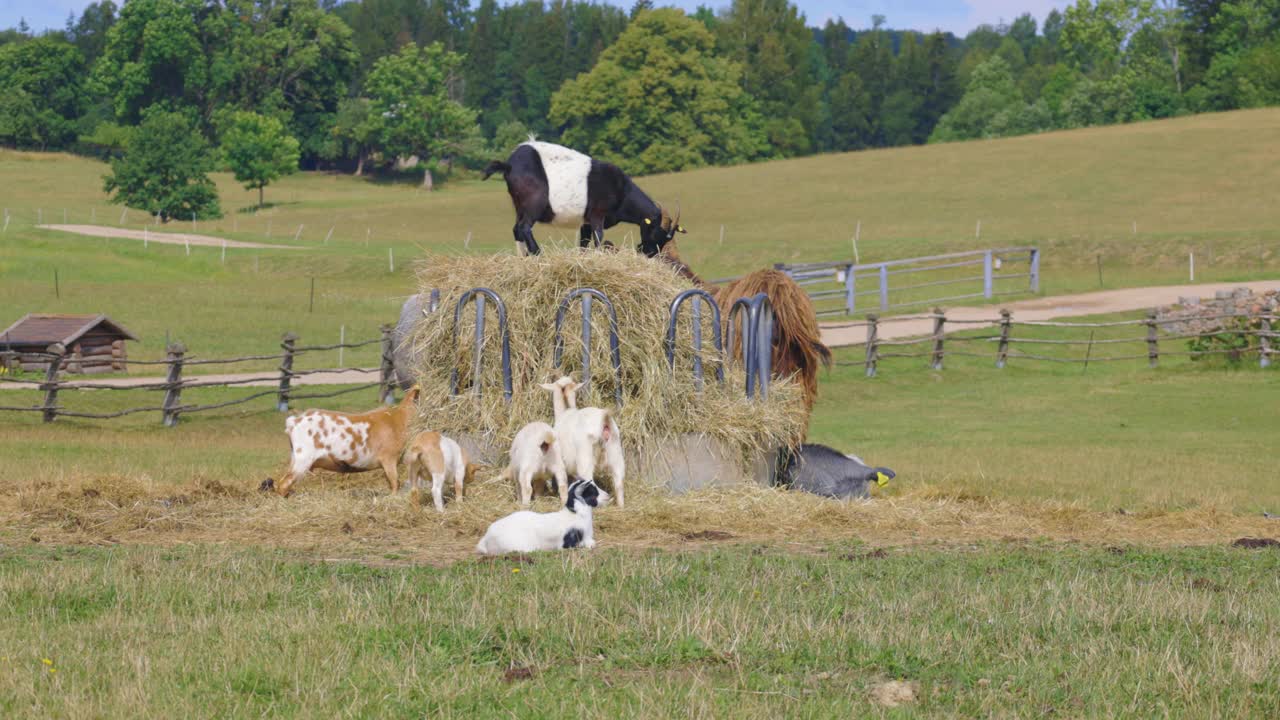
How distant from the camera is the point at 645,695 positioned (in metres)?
5.45

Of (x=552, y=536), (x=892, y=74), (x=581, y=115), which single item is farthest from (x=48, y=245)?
(x=892, y=74)

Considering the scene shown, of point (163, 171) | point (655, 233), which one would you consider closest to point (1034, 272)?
point (655, 233)

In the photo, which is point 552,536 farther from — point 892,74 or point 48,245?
point 892,74

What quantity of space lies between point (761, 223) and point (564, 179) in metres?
48.9

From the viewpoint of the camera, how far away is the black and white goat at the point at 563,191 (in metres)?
13.0

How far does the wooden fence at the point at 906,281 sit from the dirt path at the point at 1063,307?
1485 millimetres

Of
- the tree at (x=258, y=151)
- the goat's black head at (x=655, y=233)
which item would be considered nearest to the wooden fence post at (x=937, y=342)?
the goat's black head at (x=655, y=233)

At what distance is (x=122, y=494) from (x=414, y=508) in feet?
8.82

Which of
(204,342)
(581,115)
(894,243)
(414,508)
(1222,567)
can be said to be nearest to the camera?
(1222,567)

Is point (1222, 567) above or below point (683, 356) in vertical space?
below

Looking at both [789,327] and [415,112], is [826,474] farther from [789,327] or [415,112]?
[415,112]

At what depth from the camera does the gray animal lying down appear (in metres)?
11.9

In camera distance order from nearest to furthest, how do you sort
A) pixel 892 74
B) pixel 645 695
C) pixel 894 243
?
pixel 645 695, pixel 894 243, pixel 892 74

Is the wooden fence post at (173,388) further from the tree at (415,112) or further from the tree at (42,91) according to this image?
the tree at (42,91)
